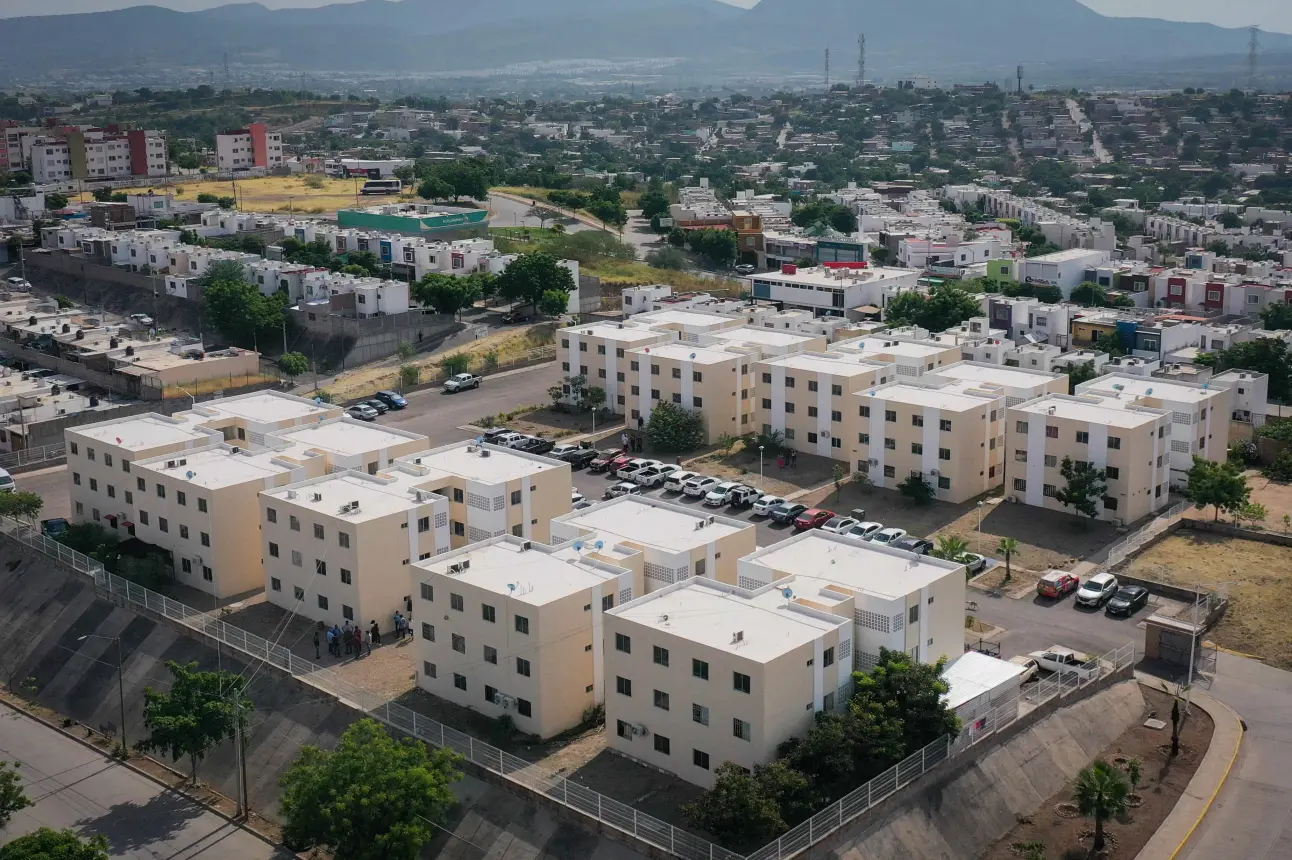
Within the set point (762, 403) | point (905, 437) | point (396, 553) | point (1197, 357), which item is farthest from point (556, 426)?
point (1197, 357)

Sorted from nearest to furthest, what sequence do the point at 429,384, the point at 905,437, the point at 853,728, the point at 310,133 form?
the point at 853,728, the point at 905,437, the point at 429,384, the point at 310,133

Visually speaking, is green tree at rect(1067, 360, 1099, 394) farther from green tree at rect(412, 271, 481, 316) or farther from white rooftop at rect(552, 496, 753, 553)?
green tree at rect(412, 271, 481, 316)

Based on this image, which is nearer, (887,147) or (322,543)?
(322,543)

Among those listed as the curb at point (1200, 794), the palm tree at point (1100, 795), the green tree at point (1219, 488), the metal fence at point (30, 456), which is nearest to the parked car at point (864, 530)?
the green tree at point (1219, 488)

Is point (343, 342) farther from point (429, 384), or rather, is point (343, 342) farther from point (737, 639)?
point (737, 639)

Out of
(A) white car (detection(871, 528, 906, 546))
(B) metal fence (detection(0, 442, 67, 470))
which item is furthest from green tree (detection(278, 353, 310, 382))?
(A) white car (detection(871, 528, 906, 546))

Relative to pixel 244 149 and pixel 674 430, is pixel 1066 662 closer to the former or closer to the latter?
pixel 674 430

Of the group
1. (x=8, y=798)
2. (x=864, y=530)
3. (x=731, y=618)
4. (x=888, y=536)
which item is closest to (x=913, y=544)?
(x=888, y=536)
